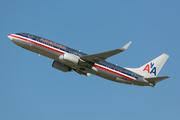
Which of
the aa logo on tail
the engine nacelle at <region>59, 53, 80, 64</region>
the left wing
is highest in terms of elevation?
the aa logo on tail

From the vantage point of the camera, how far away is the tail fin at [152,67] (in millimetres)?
54562

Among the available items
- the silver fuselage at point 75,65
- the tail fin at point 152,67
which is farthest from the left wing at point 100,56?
the tail fin at point 152,67

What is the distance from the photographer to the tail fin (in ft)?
179

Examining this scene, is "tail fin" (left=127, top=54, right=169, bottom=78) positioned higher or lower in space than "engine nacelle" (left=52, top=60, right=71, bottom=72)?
higher

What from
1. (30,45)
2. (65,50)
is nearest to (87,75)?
(65,50)

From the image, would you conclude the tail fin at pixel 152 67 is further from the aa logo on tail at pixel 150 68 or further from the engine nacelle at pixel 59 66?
the engine nacelle at pixel 59 66

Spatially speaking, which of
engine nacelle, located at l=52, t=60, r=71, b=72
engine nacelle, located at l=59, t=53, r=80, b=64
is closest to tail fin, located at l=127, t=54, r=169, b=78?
engine nacelle, located at l=59, t=53, r=80, b=64

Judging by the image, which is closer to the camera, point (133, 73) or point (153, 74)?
point (133, 73)

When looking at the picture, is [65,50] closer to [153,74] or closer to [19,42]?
[19,42]

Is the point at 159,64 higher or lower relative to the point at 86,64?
higher

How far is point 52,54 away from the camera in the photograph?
4600 centimetres

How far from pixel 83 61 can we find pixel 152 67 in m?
17.7

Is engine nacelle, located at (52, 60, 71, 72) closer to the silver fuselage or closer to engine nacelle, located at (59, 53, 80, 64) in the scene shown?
the silver fuselage

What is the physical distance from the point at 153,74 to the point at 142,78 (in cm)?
513
